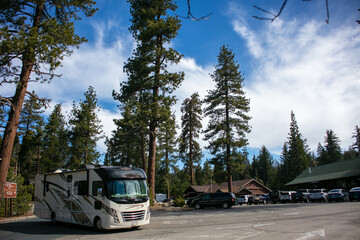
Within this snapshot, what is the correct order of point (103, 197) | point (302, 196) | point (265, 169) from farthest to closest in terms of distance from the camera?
point (265, 169)
point (302, 196)
point (103, 197)

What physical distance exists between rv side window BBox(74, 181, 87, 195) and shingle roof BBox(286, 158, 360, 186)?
37917 millimetres

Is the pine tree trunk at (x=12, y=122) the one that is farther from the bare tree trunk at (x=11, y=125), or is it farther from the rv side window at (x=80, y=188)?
the rv side window at (x=80, y=188)

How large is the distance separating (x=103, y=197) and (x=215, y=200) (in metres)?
19.7

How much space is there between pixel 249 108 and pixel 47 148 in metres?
46.1

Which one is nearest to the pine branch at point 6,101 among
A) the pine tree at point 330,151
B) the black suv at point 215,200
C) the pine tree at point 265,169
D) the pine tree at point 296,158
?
the black suv at point 215,200

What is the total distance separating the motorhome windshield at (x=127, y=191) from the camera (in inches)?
465

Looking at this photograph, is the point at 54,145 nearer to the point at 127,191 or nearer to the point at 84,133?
the point at 84,133

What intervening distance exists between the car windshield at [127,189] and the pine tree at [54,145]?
46.2 meters

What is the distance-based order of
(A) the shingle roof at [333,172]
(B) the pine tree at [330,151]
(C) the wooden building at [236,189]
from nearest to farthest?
(A) the shingle roof at [333,172], (C) the wooden building at [236,189], (B) the pine tree at [330,151]

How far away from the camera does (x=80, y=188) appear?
13547 mm

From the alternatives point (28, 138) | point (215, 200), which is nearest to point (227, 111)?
point (215, 200)

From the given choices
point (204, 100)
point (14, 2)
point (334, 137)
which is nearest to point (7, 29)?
point (14, 2)

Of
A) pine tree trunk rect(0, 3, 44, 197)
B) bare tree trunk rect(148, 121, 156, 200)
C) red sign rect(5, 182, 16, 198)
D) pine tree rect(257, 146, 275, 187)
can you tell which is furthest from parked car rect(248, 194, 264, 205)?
pine tree rect(257, 146, 275, 187)

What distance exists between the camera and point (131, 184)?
498 inches
